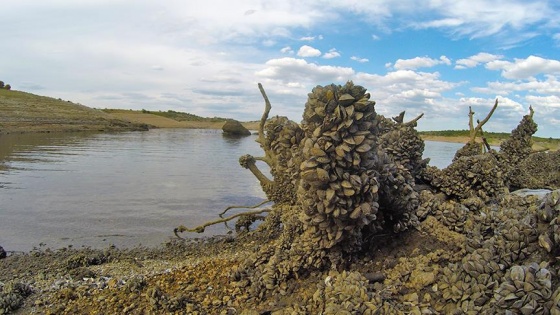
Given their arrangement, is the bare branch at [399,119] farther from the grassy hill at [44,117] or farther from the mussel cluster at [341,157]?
the grassy hill at [44,117]

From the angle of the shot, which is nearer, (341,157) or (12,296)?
(341,157)

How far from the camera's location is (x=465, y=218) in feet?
14.9

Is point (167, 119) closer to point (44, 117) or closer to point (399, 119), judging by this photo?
point (44, 117)

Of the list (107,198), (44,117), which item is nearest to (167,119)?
(44,117)

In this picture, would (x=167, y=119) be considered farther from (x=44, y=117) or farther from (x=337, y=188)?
(x=337, y=188)

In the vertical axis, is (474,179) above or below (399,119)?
below

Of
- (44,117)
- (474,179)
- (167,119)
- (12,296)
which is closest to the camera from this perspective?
(12,296)

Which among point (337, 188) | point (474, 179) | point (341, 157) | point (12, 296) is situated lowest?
point (12, 296)

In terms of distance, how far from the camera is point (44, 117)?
46.2m

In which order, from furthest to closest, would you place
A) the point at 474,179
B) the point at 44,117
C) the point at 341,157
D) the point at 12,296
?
the point at 44,117 → the point at 474,179 → the point at 12,296 → the point at 341,157

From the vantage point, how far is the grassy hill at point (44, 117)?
41062 millimetres

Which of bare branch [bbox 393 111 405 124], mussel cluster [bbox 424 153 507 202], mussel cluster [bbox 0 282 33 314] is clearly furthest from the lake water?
mussel cluster [bbox 424 153 507 202]

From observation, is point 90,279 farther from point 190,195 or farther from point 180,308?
point 190,195

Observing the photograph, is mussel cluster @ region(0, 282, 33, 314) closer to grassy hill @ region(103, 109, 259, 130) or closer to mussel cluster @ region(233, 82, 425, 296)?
mussel cluster @ region(233, 82, 425, 296)
